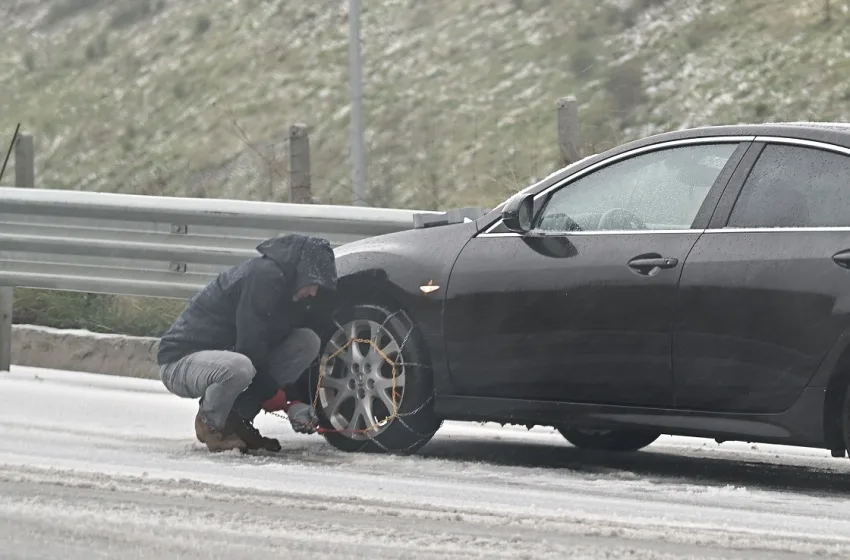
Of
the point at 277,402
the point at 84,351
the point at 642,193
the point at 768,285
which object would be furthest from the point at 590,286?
the point at 84,351

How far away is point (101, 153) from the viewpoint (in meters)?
45.2

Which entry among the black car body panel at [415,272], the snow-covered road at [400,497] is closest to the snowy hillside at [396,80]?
the snow-covered road at [400,497]

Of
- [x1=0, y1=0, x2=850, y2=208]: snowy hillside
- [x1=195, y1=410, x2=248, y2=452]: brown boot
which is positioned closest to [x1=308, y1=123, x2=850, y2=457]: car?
[x1=195, y1=410, x2=248, y2=452]: brown boot

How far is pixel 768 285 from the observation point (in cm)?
726

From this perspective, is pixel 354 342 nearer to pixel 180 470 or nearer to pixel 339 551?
pixel 180 470

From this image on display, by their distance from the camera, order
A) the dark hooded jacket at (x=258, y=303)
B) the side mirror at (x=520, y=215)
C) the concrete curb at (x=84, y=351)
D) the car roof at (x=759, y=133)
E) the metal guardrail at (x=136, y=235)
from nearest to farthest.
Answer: the car roof at (x=759, y=133)
the side mirror at (x=520, y=215)
the dark hooded jacket at (x=258, y=303)
the metal guardrail at (x=136, y=235)
the concrete curb at (x=84, y=351)

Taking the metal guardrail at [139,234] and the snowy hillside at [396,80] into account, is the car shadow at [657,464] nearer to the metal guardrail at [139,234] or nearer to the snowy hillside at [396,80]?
the metal guardrail at [139,234]

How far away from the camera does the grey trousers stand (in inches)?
326

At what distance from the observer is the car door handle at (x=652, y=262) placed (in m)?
7.52

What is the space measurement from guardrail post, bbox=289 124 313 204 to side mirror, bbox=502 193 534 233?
622cm

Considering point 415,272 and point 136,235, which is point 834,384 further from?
point 136,235

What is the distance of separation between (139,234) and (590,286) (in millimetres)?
4184

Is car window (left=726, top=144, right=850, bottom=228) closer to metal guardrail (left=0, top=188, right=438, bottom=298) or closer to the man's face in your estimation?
the man's face

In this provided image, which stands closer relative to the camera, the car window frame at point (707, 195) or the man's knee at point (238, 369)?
the car window frame at point (707, 195)
